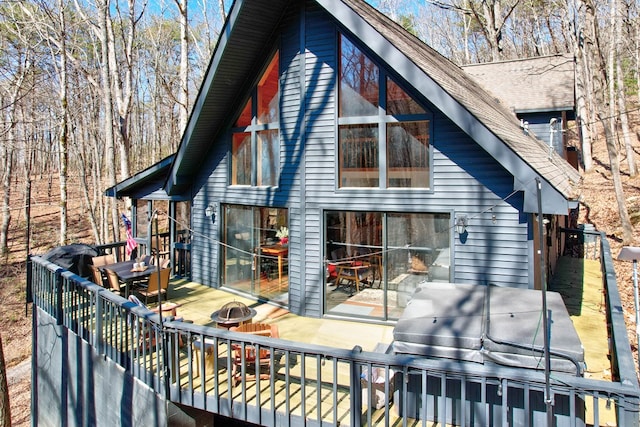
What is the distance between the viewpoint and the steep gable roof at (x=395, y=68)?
6027mm

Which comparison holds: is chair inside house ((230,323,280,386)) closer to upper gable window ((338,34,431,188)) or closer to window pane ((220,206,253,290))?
upper gable window ((338,34,431,188))

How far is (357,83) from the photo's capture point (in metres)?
7.67

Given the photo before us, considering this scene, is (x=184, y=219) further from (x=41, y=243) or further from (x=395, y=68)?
(x=41, y=243)

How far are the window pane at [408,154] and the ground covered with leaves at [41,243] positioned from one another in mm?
5364

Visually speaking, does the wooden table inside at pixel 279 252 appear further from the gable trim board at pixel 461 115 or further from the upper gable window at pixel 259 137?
the gable trim board at pixel 461 115

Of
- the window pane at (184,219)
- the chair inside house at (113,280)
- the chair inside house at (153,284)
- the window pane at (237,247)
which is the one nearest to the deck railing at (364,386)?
the chair inside house at (153,284)

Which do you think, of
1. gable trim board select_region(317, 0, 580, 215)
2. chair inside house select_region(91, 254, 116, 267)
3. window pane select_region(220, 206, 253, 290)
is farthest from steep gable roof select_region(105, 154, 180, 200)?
gable trim board select_region(317, 0, 580, 215)

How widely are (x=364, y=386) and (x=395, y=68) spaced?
4488 millimetres

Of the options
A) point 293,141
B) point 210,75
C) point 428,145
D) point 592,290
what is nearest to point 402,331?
point 428,145

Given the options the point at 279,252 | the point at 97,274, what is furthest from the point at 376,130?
the point at 97,274

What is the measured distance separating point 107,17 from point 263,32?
8.66 meters

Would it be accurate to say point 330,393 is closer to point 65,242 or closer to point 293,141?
point 293,141

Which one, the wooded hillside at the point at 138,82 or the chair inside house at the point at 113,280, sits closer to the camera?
the chair inside house at the point at 113,280

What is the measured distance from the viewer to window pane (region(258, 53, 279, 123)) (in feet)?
A: 28.1
